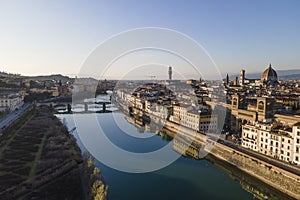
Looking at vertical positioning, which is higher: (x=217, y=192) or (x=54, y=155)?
(x=54, y=155)

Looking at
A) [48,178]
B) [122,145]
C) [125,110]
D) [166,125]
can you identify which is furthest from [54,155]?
[125,110]

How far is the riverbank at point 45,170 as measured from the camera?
3.64 m

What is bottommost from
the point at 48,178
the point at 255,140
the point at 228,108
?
the point at 48,178

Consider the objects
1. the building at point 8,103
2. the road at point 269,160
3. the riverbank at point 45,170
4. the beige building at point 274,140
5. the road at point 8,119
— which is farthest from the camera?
the building at point 8,103

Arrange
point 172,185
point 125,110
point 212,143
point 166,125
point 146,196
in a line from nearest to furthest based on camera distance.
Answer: point 146,196 < point 172,185 < point 212,143 < point 166,125 < point 125,110

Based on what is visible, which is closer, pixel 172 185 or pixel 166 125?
pixel 172 185

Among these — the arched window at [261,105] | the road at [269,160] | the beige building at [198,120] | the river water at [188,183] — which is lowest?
the river water at [188,183]

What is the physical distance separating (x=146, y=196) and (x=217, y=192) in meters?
A: 1.23

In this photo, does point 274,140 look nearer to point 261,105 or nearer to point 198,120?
point 261,105

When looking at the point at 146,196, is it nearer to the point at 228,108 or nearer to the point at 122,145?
the point at 122,145

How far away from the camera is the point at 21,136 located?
6.96 meters

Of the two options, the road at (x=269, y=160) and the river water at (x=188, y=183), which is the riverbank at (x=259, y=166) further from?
the river water at (x=188, y=183)

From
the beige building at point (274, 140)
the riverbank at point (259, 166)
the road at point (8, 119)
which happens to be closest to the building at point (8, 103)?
the road at point (8, 119)

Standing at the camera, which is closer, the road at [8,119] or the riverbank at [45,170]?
the riverbank at [45,170]
